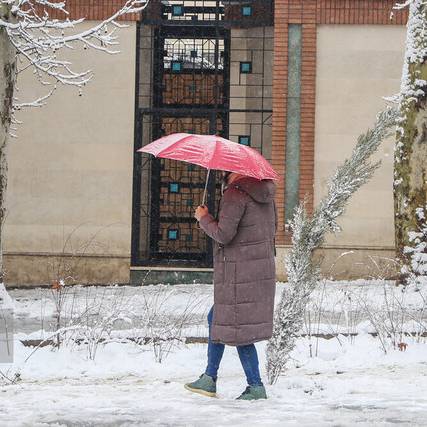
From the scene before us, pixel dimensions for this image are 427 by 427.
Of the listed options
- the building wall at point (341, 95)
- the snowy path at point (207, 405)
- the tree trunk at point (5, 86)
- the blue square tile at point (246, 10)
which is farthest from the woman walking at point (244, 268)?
the blue square tile at point (246, 10)

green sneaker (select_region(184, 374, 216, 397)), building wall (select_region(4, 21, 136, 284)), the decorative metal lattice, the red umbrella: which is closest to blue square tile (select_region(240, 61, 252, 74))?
the decorative metal lattice

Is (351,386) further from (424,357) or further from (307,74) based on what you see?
(307,74)

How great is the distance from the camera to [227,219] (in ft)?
22.5

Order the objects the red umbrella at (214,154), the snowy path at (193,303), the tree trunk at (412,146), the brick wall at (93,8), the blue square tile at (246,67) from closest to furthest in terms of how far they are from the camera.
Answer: the red umbrella at (214,154) < the snowy path at (193,303) < the tree trunk at (412,146) < the brick wall at (93,8) < the blue square tile at (246,67)

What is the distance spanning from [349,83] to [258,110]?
1.54m

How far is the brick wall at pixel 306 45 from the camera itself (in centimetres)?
1608

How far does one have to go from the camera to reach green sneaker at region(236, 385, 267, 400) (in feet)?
22.9

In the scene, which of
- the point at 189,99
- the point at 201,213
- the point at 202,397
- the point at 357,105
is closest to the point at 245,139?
the point at 189,99

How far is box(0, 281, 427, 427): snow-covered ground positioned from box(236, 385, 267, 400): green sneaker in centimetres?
9

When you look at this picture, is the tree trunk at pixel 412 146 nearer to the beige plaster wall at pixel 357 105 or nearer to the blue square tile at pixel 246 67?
the beige plaster wall at pixel 357 105

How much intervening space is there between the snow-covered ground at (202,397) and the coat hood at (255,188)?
143 centimetres

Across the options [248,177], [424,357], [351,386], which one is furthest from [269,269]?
[424,357]

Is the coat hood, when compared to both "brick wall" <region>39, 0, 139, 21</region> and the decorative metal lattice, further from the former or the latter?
"brick wall" <region>39, 0, 139, 21</region>

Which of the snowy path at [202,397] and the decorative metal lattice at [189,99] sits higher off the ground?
the decorative metal lattice at [189,99]
